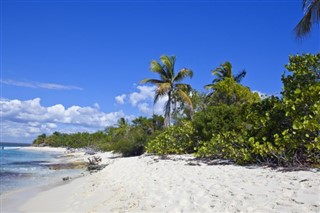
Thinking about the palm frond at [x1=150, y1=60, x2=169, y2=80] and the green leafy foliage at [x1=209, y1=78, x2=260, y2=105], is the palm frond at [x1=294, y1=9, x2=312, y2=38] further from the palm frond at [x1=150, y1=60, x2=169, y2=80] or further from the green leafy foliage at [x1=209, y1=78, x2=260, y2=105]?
the palm frond at [x1=150, y1=60, x2=169, y2=80]

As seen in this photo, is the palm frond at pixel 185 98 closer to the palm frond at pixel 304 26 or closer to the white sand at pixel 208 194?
the palm frond at pixel 304 26

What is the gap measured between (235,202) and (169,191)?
1927 millimetres

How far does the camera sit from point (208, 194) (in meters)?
6.18

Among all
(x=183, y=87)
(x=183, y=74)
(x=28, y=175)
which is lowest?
(x=28, y=175)

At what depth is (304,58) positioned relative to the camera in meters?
9.81

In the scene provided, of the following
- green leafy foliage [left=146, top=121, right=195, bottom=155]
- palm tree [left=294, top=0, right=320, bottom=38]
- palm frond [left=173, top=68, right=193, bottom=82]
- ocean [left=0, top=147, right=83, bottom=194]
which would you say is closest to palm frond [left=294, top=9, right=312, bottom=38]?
palm tree [left=294, top=0, right=320, bottom=38]

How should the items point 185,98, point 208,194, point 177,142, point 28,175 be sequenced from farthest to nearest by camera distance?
point 185,98
point 28,175
point 177,142
point 208,194

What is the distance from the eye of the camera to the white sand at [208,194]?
5150 mm

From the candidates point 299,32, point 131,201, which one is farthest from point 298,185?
point 299,32

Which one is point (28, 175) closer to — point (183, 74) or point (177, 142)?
point (177, 142)

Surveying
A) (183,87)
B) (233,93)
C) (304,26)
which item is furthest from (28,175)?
(304,26)

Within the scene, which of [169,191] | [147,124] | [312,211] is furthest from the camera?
[147,124]

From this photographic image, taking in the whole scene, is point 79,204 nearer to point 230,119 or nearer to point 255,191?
point 255,191

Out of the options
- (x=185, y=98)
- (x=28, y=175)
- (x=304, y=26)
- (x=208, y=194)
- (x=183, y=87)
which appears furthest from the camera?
(x=183, y=87)
